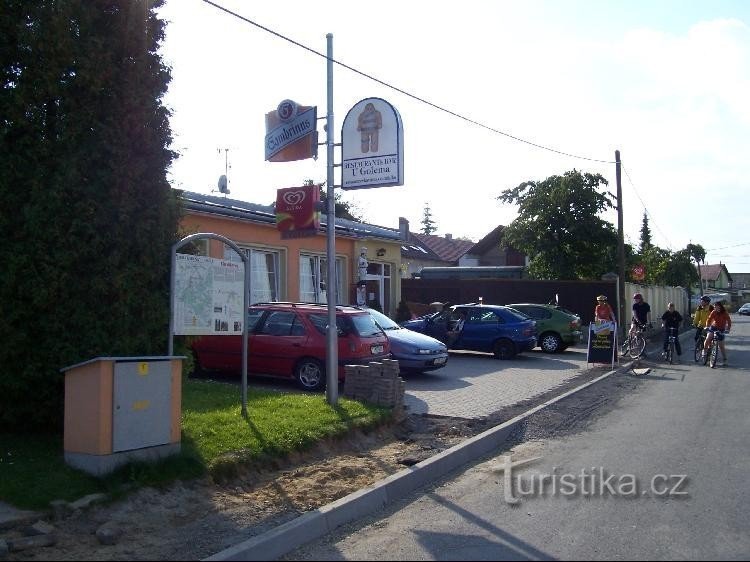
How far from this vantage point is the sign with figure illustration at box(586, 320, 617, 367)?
60.4 feet

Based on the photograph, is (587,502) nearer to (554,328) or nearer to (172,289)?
(172,289)

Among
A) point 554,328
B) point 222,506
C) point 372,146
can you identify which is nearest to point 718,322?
point 554,328

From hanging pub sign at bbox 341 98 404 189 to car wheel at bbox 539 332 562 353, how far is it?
1359 centimetres

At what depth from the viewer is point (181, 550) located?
5555 millimetres

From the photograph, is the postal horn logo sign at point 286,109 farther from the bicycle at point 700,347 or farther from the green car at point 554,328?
the bicycle at point 700,347

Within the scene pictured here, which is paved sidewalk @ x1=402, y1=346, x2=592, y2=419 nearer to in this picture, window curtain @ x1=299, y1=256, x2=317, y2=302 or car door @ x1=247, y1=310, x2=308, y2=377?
car door @ x1=247, y1=310, x2=308, y2=377

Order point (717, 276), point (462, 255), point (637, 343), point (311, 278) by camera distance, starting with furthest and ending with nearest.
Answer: point (717, 276) → point (462, 255) → point (311, 278) → point (637, 343)

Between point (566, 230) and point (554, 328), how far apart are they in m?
10.5

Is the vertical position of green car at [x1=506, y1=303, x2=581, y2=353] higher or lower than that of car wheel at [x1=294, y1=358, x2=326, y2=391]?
higher

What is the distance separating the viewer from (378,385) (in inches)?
424

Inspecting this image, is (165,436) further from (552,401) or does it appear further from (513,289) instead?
(513,289)

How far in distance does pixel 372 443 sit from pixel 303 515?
3.06 m

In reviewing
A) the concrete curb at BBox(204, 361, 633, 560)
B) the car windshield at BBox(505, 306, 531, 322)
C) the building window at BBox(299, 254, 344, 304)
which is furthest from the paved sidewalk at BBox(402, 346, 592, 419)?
the building window at BBox(299, 254, 344, 304)

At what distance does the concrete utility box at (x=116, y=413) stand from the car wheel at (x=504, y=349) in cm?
1425
